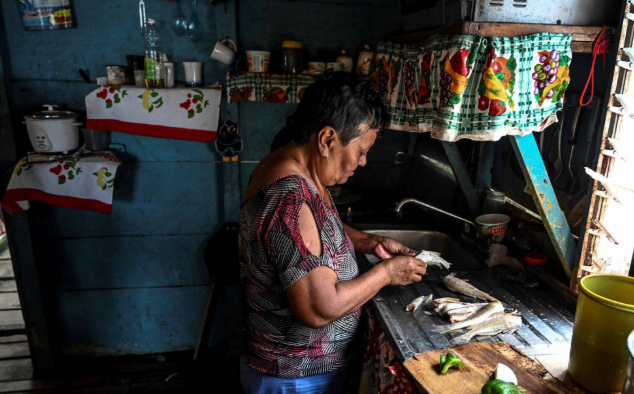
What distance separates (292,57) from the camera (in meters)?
3.05

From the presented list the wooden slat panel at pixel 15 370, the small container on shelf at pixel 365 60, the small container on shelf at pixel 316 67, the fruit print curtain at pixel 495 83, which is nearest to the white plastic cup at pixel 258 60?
the small container on shelf at pixel 316 67

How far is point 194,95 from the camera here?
3084 millimetres

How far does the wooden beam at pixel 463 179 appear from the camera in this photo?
273 cm

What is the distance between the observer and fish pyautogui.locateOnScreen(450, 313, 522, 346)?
162 cm

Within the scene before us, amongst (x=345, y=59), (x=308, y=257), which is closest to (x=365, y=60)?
(x=345, y=59)

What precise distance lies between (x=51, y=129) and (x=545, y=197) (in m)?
3.00

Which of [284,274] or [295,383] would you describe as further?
[295,383]

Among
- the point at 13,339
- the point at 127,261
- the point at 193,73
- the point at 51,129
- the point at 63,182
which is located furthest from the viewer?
the point at 13,339

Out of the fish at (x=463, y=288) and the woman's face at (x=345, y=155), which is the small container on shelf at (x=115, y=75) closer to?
the woman's face at (x=345, y=155)

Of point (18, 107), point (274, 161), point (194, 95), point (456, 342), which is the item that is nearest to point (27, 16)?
point (18, 107)

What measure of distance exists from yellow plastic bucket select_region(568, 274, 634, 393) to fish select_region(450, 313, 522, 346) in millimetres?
288

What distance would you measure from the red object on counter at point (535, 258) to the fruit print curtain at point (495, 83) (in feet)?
2.55

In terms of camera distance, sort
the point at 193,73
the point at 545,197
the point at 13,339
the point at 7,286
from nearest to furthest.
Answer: the point at 545,197 < the point at 193,73 < the point at 13,339 < the point at 7,286

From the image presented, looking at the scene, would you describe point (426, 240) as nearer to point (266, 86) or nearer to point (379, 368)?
point (379, 368)
